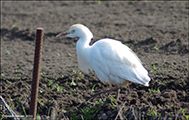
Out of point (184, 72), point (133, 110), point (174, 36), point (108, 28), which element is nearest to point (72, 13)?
point (108, 28)

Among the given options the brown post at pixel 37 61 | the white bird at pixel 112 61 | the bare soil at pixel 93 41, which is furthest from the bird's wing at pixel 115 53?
the brown post at pixel 37 61

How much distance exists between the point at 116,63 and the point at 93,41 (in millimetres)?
2829

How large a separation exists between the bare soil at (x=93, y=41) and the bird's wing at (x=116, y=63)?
35cm

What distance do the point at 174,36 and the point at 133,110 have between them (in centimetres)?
385

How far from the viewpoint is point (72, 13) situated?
8.64 meters

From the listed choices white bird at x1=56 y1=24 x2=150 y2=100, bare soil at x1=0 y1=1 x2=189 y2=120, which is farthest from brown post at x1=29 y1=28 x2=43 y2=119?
white bird at x1=56 y1=24 x2=150 y2=100

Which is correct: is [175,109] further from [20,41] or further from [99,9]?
[99,9]

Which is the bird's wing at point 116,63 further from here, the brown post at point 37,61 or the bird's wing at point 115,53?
the brown post at point 37,61

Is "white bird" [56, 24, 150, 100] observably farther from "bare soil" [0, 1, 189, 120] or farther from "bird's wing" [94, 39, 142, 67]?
"bare soil" [0, 1, 189, 120]

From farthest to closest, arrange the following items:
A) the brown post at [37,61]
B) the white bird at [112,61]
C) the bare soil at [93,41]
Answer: the white bird at [112,61] < the bare soil at [93,41] < the brown post at [37,61]

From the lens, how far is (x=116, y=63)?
3.71 meters

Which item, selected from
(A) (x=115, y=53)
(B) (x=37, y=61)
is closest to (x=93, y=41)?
(A) (x=115, y=53)

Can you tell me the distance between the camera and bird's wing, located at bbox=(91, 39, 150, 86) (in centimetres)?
366

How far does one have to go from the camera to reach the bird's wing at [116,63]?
3660 mm
